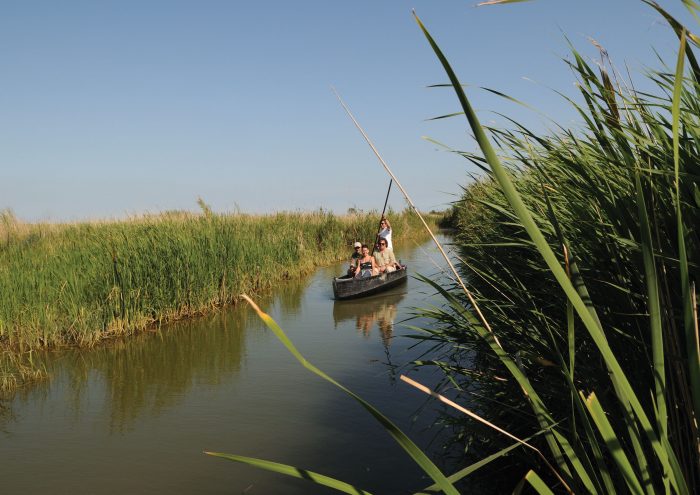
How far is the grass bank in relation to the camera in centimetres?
886

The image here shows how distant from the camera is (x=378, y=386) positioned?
7.11m

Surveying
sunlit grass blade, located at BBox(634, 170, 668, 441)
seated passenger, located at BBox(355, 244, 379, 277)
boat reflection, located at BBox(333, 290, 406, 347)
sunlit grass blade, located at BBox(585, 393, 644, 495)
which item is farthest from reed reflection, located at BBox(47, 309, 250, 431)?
sunlit grass blade, located at BBox(634, 170, 668, 441)

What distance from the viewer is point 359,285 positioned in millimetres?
13922

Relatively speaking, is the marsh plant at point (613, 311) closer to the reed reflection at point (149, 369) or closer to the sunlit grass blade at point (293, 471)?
the sunlit grass blade at point (293, 471)

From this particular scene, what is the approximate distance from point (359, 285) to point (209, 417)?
7903mm

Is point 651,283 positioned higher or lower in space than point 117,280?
higher

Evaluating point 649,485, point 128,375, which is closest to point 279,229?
point 128,375

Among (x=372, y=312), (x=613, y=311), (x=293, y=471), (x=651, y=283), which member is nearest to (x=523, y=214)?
(x=651, y=283)

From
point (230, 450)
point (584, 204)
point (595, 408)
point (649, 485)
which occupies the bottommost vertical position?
point (230, 450)

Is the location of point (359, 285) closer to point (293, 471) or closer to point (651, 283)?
point (293, 471)

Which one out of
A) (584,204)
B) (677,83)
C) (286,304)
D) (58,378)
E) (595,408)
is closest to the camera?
(677,83)

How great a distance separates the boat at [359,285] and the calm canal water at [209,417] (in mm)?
3216

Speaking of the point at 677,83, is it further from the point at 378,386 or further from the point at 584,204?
the point at 378,386

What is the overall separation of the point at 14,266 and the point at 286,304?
619 cm
